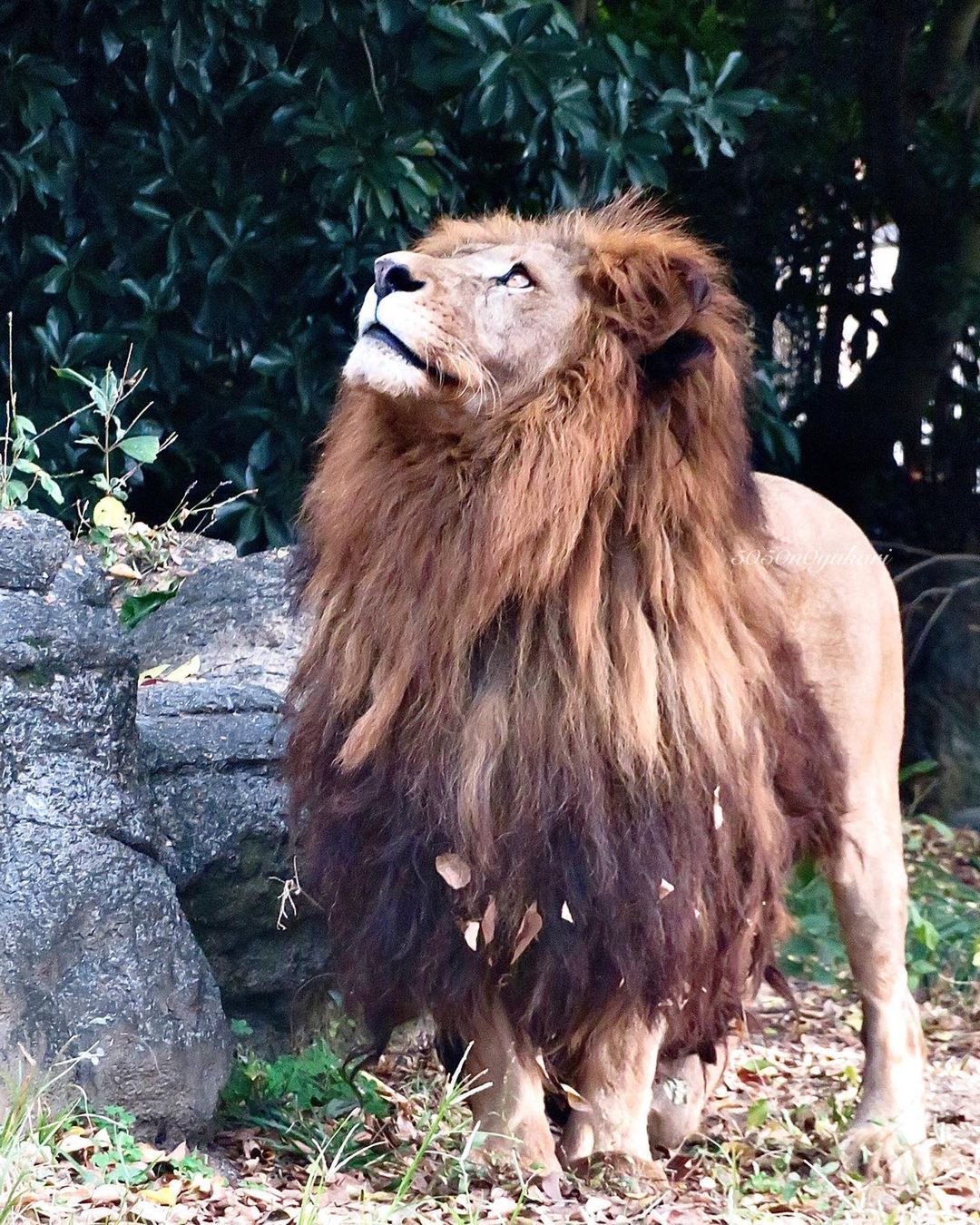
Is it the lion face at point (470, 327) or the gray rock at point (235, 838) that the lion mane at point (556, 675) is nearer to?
the lion face at point (470, 327)

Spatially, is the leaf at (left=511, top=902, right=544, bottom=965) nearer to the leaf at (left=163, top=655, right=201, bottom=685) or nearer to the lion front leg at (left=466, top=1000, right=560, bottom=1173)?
the lion front leg at (left=466, top=1000, right=560, bottom=1173)

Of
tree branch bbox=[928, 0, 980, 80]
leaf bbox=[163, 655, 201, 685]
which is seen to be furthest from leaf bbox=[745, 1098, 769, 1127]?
tree branch bbox=[928, 0, 980, 80]

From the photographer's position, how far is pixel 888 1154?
3.48 m

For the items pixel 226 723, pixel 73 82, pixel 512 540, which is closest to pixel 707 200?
pixel 73 82

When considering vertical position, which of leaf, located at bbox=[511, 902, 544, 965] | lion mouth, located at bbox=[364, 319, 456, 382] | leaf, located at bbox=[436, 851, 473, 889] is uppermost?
lion mouth, located at bbox=[364, 319, 456, 382]

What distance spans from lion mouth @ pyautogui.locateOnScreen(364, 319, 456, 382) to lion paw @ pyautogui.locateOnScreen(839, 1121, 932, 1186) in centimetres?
180

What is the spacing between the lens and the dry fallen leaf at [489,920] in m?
2.94

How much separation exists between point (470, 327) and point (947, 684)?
4274 mm

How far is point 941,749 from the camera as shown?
22.0 feet

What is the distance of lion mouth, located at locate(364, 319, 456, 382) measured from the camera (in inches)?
112

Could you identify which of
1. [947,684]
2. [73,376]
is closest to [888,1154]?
[73,376]

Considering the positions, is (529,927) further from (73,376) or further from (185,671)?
(73,376)

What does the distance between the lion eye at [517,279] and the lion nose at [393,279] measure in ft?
0.57

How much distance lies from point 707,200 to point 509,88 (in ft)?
6.27
